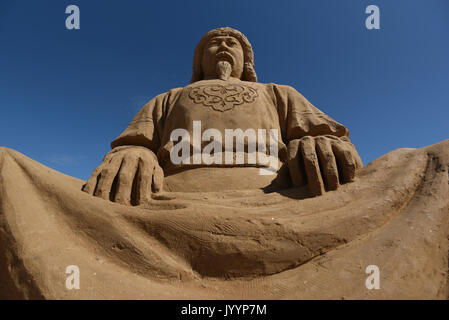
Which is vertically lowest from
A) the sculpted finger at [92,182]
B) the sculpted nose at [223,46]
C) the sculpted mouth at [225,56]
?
the sculpted finger at [92,182]

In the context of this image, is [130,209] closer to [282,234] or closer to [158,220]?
[158,220]

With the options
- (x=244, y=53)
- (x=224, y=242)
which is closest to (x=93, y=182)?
(x=224, y=242)

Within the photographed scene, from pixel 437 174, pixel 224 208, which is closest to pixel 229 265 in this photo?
pixel 224 208

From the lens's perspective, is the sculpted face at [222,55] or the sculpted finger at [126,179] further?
the sculpted face at [222,55]

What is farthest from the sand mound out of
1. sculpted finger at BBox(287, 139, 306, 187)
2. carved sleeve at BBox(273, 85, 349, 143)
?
carved sleeve at BBox(273, 85, 349, 143)

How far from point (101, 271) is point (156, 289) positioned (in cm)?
34

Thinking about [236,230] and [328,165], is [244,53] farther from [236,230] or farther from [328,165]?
[236,230]

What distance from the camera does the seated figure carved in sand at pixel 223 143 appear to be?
2.34m

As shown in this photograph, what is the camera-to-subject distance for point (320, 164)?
93.6 inches

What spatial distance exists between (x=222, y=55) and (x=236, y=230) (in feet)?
10.2

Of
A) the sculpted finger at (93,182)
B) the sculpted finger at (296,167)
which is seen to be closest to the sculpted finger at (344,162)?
the sculpted finger at (296,167)

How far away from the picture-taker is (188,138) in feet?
10.5

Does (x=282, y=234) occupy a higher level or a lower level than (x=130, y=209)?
lower

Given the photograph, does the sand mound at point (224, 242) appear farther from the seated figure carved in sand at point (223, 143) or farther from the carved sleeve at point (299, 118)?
the carved sleeve at point (299, 118)
